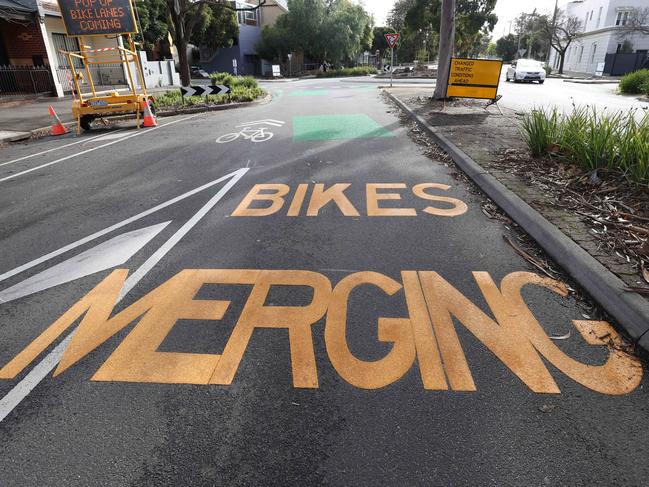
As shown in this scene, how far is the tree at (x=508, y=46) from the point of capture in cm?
8288

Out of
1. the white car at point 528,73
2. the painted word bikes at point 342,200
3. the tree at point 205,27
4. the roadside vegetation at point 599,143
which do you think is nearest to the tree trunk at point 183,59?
the tree at point 205,27

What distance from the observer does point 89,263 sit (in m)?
4.40

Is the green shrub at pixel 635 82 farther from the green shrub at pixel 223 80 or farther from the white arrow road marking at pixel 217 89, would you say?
the green shrub at pixel 223 80

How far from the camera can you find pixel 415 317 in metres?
3.34

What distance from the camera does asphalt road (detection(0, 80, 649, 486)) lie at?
2217mm

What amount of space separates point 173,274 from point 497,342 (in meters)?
2.93

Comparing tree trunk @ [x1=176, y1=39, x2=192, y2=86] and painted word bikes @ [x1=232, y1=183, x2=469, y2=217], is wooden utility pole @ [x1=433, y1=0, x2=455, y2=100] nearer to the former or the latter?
painted word bikes @ [x1=232, y1=183, x2=469, y2=217]

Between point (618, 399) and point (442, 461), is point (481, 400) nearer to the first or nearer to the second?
point (442, 461)

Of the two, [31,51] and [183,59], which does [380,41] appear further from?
[31,51]

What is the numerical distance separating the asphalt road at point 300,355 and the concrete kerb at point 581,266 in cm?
19

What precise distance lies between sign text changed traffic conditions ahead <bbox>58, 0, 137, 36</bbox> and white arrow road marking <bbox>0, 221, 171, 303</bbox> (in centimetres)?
1114

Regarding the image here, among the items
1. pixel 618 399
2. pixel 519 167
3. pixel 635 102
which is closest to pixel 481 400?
pixel 618 399

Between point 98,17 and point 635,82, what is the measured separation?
23.5 m

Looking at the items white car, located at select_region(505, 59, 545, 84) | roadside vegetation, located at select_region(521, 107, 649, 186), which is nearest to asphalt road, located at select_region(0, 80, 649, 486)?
roadside vegetation, located at select_region(521, 107, 649, 186)
